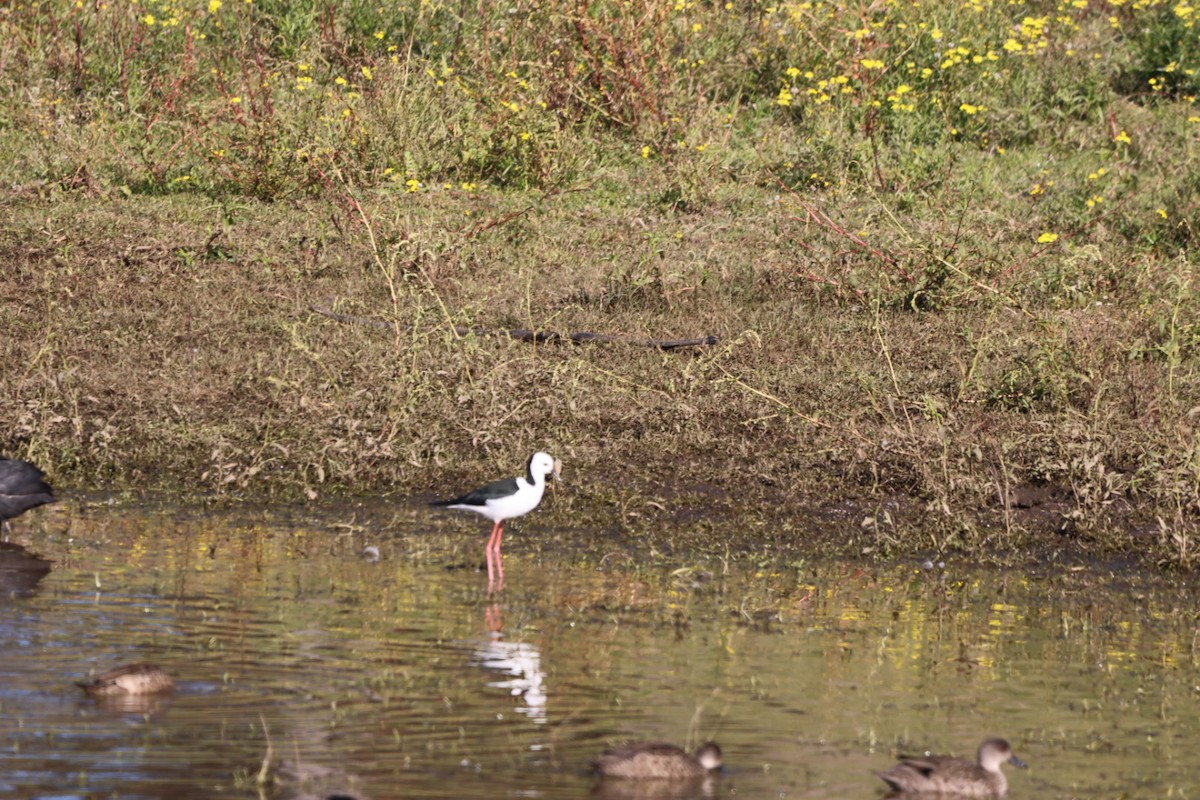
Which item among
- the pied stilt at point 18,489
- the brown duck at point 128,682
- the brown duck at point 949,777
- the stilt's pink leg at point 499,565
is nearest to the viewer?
the brown duck at point 949,777

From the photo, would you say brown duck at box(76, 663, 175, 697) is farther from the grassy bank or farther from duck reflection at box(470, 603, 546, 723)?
the grassy bank

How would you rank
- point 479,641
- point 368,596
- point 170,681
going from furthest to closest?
point 368,596 → point 479,641 → point 170,681

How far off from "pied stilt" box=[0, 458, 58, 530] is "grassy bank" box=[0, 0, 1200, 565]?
3.29ft

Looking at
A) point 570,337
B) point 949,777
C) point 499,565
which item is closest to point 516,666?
point 499,565

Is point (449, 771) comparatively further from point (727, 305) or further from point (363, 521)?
point (727, 305)

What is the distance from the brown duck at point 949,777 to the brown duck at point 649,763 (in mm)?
611

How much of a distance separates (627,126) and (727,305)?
3.26m

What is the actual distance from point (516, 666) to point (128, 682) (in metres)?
1.51

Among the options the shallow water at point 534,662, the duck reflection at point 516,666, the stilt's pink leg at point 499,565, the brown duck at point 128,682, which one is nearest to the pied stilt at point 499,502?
the stilt's pink leg at point 499,565

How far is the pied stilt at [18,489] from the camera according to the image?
9188mm

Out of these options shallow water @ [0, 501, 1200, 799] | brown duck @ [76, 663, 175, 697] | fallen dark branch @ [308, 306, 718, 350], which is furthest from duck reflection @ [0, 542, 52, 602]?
fallen dark branch @ [308, 306, 718, 350]

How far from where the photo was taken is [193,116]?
15.5m

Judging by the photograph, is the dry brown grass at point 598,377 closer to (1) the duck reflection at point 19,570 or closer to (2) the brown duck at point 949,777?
(1) the duck reflection at point 19,570

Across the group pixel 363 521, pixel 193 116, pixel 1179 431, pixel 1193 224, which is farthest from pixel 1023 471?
pixel 193 116
